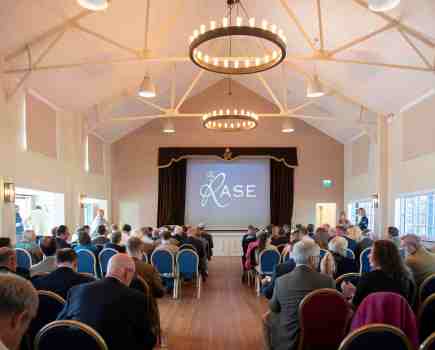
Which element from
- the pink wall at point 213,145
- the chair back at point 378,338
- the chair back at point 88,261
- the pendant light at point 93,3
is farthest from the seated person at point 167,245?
the pink wall at point 213,145

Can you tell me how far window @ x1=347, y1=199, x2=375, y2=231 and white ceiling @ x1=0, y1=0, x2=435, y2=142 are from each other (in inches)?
93.4

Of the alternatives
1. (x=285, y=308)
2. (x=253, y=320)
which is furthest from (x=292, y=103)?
(x=285, y=308)

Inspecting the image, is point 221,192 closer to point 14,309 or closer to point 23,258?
point 23,258

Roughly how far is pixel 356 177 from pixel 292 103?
3372 mm

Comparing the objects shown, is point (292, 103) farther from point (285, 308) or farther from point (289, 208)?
point (285, 308)

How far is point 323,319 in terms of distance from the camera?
2.74m

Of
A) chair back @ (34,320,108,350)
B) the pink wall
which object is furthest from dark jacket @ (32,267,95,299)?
the pink wall

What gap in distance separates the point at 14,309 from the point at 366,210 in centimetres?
1244

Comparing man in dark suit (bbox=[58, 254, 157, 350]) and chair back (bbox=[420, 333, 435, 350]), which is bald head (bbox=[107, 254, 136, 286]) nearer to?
man in dark suit (bbox=[58, 254, 157, 350])

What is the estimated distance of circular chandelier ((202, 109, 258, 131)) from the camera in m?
9.17

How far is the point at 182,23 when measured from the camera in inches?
359

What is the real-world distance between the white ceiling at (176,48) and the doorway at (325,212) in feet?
10.9

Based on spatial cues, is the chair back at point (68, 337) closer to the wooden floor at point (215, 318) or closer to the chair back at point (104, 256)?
the wooden floor at point (215, 318)

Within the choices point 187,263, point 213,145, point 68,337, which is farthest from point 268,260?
point 213,145
